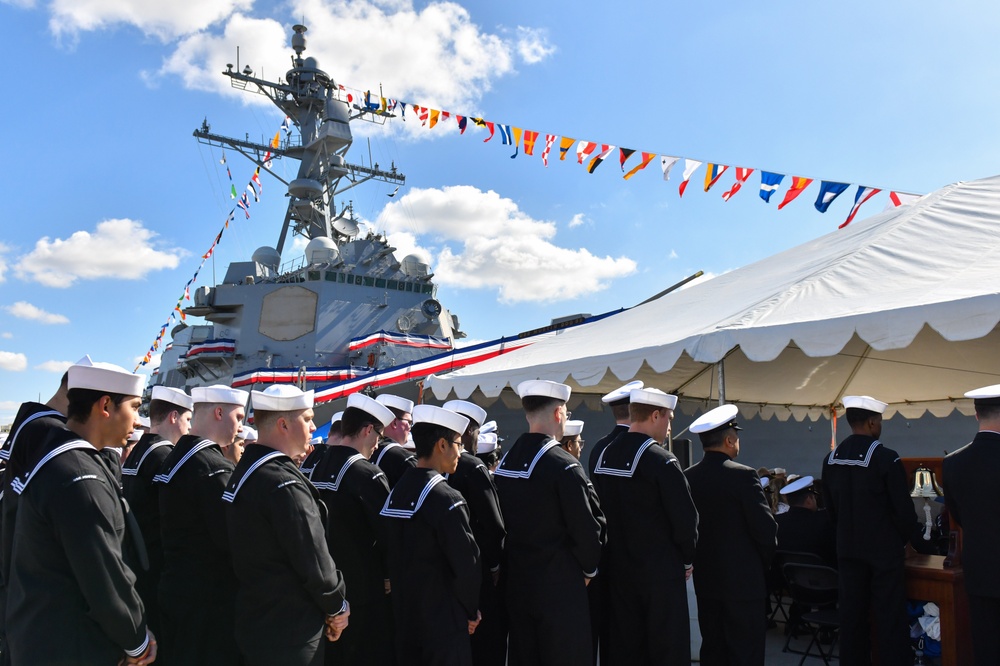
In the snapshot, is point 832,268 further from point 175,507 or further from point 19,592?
point 19,592

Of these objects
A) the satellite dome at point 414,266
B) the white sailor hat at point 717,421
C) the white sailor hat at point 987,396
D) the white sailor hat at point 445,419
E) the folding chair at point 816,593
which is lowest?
the folding chair at point 816,593

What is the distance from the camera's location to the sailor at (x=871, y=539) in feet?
13.9

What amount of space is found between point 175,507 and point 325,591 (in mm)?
1092

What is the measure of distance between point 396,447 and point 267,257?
19986 millimetres

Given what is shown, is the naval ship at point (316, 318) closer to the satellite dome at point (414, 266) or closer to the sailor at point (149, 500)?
the satellite dome at point (414, 266)

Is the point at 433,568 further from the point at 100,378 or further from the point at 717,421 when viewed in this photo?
the point at 717,421

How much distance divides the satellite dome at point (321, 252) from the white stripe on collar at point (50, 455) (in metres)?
19.5

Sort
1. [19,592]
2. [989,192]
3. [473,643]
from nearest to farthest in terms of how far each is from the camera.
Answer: [19,592] → [473,643] → [989,192]

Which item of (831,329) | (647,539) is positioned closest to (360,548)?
(647,539)

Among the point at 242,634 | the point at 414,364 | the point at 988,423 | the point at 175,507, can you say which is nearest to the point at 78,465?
the point at 242,634

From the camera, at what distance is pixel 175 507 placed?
138 inches

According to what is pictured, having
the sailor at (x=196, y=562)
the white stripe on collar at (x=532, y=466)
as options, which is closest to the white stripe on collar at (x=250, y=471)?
the sailor at (x=196, y=562)

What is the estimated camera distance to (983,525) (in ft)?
12.0

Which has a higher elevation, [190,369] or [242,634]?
[190,369]
